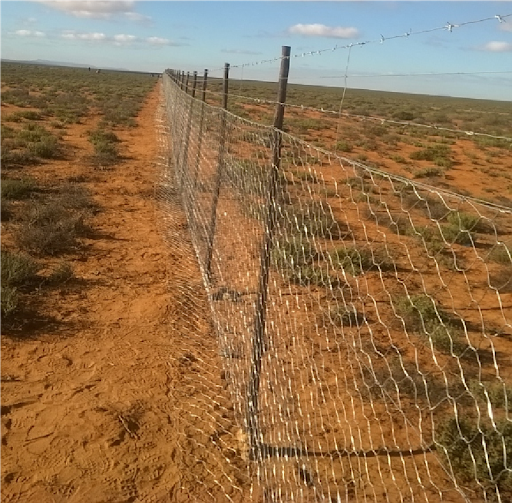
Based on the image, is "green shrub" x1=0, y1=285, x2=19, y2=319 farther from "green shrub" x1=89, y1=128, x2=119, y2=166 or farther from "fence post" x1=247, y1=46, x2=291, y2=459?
"green shrub" x1=89, y1=128, x2=119, y2=166

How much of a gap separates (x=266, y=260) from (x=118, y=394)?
63.4 inches

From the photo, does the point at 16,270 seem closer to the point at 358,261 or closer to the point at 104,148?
the point at 358,261

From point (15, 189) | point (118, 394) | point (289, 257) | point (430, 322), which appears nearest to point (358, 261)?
point (289, 257)

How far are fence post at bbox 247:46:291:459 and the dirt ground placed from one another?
179 millimetres

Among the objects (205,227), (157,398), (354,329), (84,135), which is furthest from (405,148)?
(157,398)

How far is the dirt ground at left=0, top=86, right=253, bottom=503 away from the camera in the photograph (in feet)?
10.7

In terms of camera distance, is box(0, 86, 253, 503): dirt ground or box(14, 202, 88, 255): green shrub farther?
box(14, 202, 88, 255): green shrub

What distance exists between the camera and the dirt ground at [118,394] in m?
3.27

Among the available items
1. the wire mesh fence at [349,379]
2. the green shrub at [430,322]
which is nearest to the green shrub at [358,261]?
the wire mesh fence at [349,379]

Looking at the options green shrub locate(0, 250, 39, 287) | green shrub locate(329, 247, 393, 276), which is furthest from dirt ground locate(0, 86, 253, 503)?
green shrub locate(329, 247, 393, 276)

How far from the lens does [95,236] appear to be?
7836 millimetres

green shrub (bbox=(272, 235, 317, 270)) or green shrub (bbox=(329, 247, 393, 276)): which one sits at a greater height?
green shrub (bbox=(272, 235, 317, 270))

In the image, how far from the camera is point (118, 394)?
13.4 feet

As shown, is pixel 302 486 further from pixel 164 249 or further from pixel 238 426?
pixel 164 249
